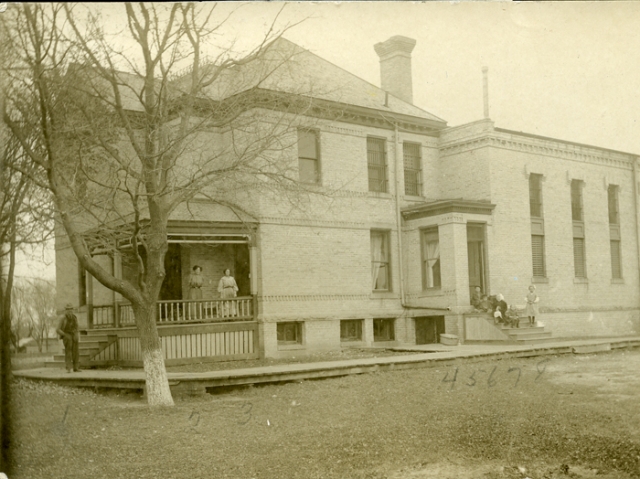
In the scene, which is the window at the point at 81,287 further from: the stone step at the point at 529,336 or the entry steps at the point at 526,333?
the stone step at the point at 529,336

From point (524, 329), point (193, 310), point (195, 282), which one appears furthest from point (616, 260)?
point (193, 310)

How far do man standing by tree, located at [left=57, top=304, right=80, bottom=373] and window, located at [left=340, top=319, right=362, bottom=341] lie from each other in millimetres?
8253

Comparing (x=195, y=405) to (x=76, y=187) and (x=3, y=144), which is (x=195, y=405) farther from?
(x=3, y=144)

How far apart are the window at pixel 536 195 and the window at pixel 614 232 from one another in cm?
377

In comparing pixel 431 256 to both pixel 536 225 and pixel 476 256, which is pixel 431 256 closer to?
pixel 476 256

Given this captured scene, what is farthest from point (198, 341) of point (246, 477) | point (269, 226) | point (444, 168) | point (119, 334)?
point (444, 168)

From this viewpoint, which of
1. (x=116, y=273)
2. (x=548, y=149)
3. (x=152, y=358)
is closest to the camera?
(x=152, y=358)

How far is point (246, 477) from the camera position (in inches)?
354

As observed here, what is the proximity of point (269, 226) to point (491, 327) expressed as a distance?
766 cm

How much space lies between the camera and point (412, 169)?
83.2ft

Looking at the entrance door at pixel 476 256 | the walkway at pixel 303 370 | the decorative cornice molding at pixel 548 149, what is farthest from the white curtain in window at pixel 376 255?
the decorative cornice molding at pixel 548 149

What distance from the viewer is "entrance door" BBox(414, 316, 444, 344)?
24.6 metres

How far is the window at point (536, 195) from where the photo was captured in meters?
26.5

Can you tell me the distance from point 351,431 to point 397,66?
19.5m
